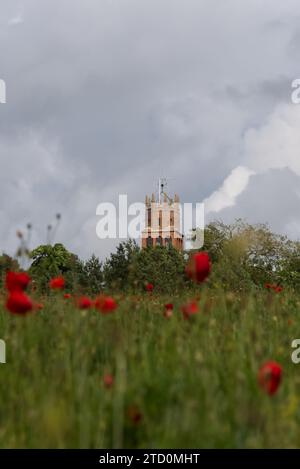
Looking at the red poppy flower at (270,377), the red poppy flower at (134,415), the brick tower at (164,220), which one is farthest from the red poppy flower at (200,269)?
the brick tower at (164,220)

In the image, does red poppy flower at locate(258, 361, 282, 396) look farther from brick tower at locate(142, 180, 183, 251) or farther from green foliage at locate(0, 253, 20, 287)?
brick tower at locate(142, 180, 183, 251)

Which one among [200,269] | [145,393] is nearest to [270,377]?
[145,393]

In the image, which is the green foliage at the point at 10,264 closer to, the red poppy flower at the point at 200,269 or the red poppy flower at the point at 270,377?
the red poppy flower at the point at 200,269

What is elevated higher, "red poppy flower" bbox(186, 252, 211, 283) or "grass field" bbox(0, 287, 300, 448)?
"red poppy flower" bbox(186, 252, 211, 283)

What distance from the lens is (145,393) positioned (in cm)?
402

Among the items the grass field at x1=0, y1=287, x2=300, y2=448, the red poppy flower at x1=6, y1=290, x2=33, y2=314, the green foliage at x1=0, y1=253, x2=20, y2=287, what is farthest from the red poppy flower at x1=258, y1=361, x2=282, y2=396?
the green foliage at x1=0, y1=253, x2=20, y2=287

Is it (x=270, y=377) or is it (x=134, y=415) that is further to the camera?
(x=134, y=415)

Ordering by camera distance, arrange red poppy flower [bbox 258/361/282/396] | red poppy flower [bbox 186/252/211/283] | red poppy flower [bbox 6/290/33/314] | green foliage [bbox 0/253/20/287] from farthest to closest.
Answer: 1. green foliage [bbox 0/253/20/287]
2. red poppy flower [bbox 186/252/211/283]
3. red poppy flower [bbox 6/290/33/314]
4. red poppy flower [bbox 258/361/282/396]

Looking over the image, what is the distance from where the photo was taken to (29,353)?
538 centimetres

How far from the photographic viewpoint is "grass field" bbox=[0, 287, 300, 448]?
11.6 feet

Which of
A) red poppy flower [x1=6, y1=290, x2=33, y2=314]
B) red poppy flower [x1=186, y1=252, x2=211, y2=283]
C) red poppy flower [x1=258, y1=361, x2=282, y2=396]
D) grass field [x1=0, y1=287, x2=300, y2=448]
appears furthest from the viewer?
red poppy flower [x1=186, y1=252, x2=211, y2=283]

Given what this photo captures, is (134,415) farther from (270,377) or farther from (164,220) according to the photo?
(164,220)

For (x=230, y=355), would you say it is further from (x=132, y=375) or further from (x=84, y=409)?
(x=84, y=409)
